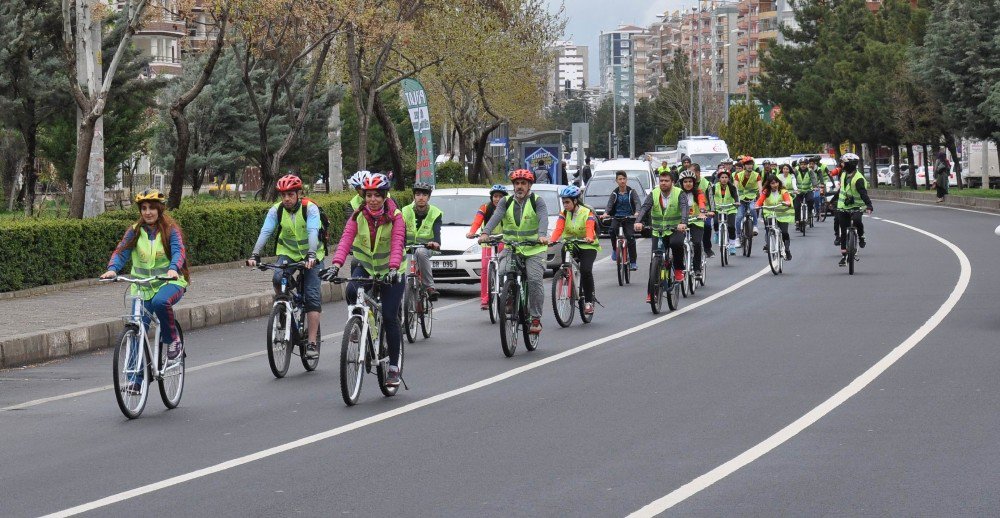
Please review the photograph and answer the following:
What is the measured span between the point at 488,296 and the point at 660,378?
6526 mm

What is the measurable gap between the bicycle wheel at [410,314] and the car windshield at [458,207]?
7123 millimetres

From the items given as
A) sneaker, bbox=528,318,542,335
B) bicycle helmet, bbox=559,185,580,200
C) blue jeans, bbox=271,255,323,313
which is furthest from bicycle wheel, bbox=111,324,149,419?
bicycle helmet, bbox=559,185,580,200

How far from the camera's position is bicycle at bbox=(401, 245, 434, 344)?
635 inches

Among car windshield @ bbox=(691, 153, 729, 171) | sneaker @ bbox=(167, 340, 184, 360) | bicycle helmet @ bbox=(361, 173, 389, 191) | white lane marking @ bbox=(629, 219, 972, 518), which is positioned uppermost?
car windshield @ bbox=(691, 153, 729, 171)

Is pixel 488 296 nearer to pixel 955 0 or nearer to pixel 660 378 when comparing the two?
pixel 660 378

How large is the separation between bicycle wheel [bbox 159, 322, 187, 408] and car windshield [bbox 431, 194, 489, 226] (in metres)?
11.9

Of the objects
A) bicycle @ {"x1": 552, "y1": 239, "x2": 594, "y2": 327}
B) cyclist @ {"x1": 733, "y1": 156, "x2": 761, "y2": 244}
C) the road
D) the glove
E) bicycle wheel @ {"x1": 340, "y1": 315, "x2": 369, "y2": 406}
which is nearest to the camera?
the road

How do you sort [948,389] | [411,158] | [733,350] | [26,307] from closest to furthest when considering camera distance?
1. [948,389]
2. [733,350]
3. [26,307]
4. [411,158]

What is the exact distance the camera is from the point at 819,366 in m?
13.1

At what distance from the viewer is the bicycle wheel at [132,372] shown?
10836 mm

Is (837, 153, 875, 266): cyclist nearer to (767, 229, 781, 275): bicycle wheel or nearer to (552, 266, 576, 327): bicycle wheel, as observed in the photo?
(767, 229, 781, 275): bicycle wheel

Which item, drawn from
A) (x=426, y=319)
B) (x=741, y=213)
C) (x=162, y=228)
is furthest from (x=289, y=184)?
(x=741, y=213)

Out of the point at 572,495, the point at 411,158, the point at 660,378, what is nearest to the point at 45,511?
the point at 572,495

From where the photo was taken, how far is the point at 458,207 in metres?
23.9
